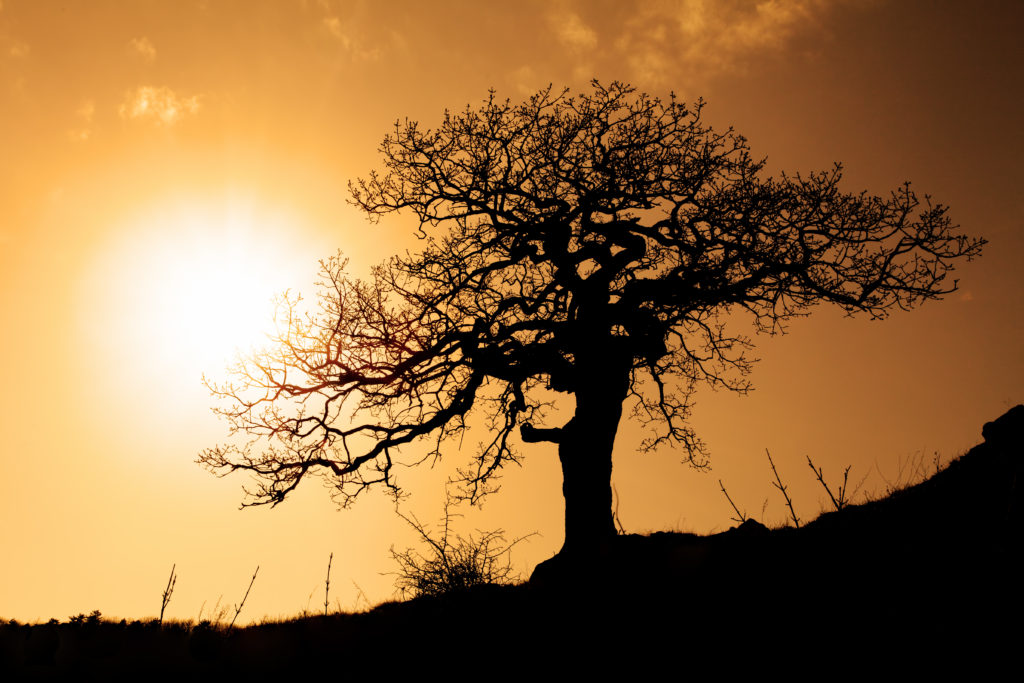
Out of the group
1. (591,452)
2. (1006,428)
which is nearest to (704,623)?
(591,452)

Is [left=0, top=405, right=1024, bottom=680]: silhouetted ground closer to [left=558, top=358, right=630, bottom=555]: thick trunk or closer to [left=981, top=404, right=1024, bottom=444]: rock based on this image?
[left=981, top=404, right=1024, bottom=444]: rock

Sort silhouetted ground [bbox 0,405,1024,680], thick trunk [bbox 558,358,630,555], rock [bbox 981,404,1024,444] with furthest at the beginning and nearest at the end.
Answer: thick trunk [bbox 558,358,630,555] < rock [bbox 981,404,1024,444] < silhouetted ground [bbox 0,405,1024,680]

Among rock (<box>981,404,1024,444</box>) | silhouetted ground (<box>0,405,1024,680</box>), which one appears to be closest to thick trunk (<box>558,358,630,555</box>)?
silhouetted ground (<box>0,405,1024,680</box>)

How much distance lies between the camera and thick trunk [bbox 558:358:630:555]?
9695mm

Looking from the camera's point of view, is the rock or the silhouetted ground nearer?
the silhouetted ground

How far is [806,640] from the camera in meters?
4.37

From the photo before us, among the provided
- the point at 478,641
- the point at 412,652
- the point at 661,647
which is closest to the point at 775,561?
the point at 661,647

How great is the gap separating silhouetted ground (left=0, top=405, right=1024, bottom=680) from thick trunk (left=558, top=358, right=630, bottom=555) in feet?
8.73

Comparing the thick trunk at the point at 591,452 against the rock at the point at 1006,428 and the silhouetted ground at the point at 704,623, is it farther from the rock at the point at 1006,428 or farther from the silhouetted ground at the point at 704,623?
the rock at the point at 1006,428

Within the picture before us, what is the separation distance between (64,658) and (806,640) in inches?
252

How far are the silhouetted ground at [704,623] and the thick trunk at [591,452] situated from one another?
2660mm

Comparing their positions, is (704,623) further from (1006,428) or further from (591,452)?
(1006,428)

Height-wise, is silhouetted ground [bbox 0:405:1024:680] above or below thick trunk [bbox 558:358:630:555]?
below

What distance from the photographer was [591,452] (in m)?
9.97
